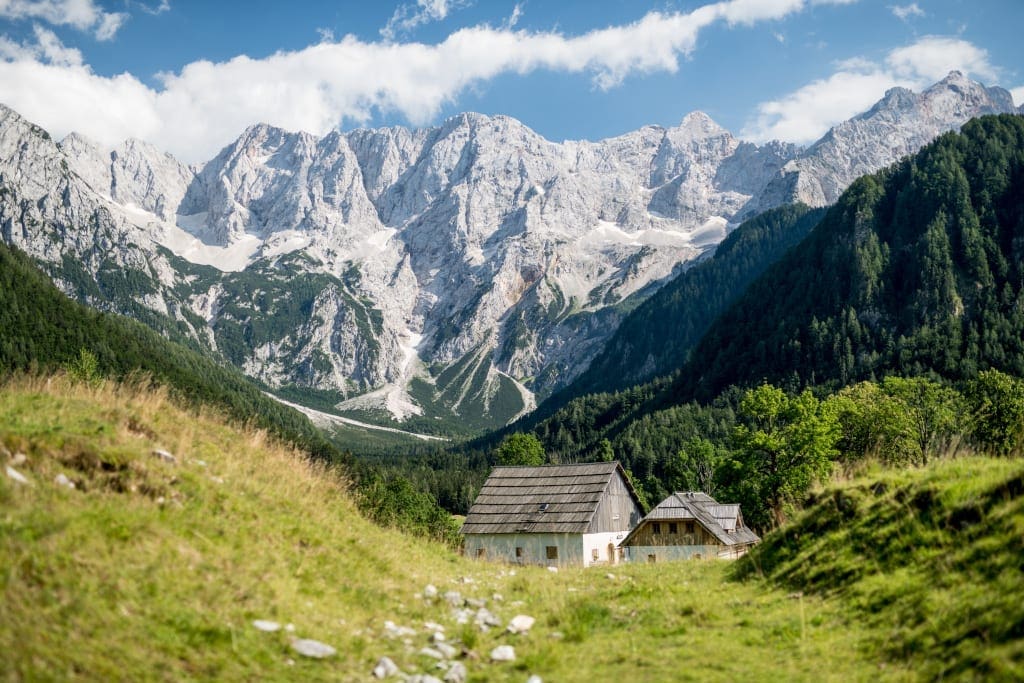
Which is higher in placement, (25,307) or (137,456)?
(25,307)

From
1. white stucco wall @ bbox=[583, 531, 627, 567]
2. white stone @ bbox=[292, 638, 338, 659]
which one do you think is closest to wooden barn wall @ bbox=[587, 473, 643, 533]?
white stucco wall @ bbox=[583, 531, 627, 567]

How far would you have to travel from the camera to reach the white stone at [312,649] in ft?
37.0

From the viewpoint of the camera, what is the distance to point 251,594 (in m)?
12.4

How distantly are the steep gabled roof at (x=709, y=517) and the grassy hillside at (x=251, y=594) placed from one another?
41.3 m

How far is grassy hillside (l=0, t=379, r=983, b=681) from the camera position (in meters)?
10.0

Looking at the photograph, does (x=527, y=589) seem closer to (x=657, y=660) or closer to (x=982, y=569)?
(x=657, y=660)

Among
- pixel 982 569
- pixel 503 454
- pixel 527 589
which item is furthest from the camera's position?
pixel 503 454

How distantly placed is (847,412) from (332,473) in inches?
3022

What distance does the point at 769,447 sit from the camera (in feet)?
229

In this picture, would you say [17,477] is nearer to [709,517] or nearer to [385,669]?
[385,669]

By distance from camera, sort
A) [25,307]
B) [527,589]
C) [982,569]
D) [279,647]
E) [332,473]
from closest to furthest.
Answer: [279,647]
[982,569]
[527,589]
[332,473]
[25,307]

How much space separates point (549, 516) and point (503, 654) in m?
46.8

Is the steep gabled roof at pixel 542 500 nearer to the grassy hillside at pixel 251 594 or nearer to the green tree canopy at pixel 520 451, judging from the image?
the grassy hillside at pixel 251 594

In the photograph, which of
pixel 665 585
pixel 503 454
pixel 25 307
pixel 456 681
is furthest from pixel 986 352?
pixel 25 307
